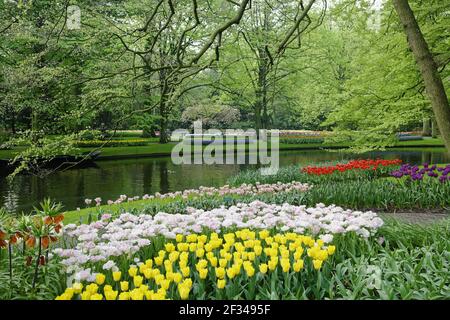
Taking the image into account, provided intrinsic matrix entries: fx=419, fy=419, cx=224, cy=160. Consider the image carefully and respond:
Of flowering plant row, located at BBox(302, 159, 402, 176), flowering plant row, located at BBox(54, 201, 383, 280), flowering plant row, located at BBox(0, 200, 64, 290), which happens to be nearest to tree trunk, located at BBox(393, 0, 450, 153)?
flowering plant row, located at BBox(54, 201, 383, 280)

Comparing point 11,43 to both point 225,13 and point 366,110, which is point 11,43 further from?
point 366,110

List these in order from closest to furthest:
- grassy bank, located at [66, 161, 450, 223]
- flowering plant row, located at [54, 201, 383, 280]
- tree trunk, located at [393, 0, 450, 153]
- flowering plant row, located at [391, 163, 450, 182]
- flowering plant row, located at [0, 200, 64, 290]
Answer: flowering plant row, located at [0, 200, 64, 290], flowering plant row, located at [54, 201, 383, 280], tree trunk, located at [393, 0, 450, 153], grassy bank, located at [66, 161, 450, 223], flowering plant row, located at [391, 163, 450, 182]

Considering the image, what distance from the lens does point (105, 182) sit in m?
15.1

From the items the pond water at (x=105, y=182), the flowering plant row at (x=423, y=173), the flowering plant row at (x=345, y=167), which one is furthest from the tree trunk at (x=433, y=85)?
the pond water at (x=105, y=182)

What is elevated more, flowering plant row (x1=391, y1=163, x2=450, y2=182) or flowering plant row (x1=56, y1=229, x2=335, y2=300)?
flowering plant row (x1=391, y1=163, x2=450, y2=182)

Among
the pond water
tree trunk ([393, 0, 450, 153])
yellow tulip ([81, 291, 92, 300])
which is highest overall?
tree trunk ([393, 0, 450, 153])

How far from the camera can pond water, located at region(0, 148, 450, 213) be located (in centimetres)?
1210

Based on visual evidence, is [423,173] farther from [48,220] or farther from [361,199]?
[48,220]

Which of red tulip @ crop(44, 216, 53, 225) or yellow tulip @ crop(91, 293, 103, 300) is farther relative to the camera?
red tulip @ crop(44, 216, 53, 225)

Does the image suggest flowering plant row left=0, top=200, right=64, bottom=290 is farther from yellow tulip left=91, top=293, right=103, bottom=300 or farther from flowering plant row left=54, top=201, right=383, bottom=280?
yellow tulip left=91, top=293, right=103, bottom=300

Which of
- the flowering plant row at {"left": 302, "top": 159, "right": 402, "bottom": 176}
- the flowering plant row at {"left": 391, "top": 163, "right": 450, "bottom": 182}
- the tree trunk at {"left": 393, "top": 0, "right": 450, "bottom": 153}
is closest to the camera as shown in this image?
the tree trunk at {"left": 393, "top": 0, "right": 450, "bottom": 153}

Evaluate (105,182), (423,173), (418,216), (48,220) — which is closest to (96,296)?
(48,220)

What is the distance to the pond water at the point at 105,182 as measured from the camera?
39.7 ft
